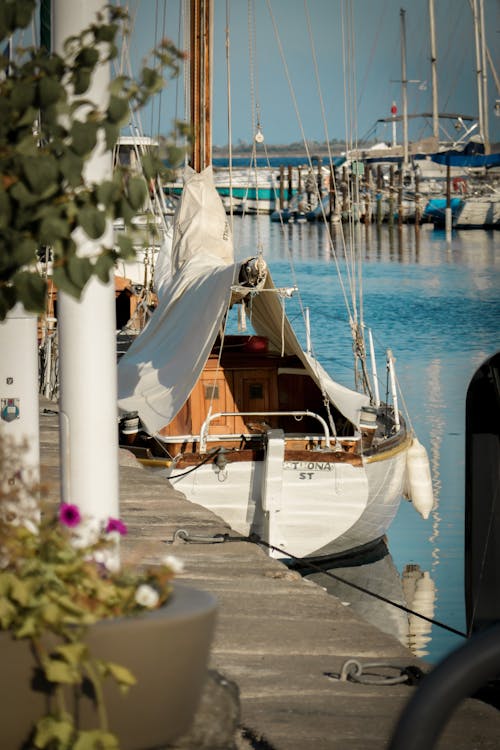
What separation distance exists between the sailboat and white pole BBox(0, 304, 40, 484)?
840cm

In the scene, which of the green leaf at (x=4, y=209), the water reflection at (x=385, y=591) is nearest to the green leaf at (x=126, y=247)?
the green leaf at (x=4, y=209)

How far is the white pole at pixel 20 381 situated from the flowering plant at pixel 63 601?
4.53ft

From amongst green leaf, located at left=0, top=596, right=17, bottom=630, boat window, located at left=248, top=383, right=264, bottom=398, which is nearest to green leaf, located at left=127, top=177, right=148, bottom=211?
green leaf, located at left=0, top=596, right=17, bottom=630

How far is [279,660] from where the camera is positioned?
577 centimetres

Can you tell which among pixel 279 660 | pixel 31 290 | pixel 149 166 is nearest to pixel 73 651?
pixel 31 290

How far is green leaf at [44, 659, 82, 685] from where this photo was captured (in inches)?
131

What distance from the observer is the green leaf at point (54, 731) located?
11.1 feet

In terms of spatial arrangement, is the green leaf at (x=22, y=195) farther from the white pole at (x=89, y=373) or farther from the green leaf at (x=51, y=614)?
the green leaf at (x=51, y=614)

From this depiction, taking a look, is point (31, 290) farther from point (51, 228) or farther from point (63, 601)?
point (63, 601)

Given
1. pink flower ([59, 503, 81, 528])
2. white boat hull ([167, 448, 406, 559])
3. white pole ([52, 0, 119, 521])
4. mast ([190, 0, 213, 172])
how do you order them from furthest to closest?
mast ([190, 0, 213, 172]) < white boat hull ([167, 448, 406, 559]) < white pole ([52, 0, 119, 521]) < pink flower ([59, 503, 81, 528])

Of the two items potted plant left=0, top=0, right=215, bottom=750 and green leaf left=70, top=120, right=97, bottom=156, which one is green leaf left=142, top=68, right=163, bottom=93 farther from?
green leaf left=70, top=120, right=97, bottom=156

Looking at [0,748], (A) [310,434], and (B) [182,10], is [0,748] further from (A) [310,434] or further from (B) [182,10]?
(B) [182,10]

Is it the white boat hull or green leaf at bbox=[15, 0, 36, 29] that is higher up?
green leaf at bbox=[15, 0, 36, 29]

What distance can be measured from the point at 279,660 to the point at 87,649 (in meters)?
2.53
